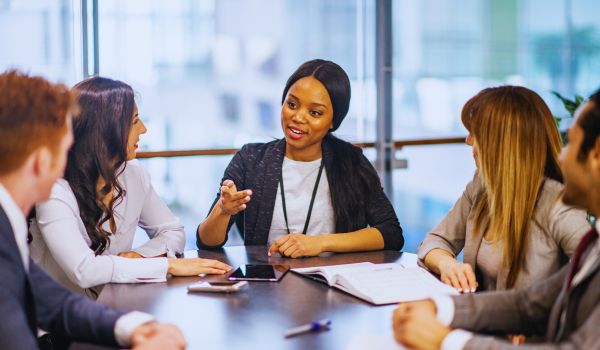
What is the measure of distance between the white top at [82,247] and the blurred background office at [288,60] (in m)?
2.15

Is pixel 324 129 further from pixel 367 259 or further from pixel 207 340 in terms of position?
pixel 207 340

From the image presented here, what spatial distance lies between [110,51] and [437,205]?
252 centimetres

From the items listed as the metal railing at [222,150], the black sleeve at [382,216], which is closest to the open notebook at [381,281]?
the black sleeve at [382,216]

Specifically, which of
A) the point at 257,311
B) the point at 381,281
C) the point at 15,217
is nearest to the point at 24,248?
the point at 15,217

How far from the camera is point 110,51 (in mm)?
4828

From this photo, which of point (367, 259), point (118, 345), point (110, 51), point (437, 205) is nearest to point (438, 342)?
point (118, 345)

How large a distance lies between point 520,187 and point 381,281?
1.48 feet

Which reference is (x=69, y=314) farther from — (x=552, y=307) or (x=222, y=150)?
(x=222, y=150)

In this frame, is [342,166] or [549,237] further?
[342,166]

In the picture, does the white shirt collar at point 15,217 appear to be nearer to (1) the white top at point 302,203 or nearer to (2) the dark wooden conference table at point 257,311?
(2) the dark wooden conference table at point 257,311

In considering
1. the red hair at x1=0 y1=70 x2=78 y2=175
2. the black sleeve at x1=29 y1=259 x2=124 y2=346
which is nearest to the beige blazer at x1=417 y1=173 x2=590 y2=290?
the black sleeve at x1=29 y1=259 x2=124 y2=346

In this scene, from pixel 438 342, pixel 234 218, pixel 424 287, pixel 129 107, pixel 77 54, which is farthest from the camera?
pixel 77 54

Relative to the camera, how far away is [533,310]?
1.85m

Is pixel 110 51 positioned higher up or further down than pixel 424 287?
higher up
